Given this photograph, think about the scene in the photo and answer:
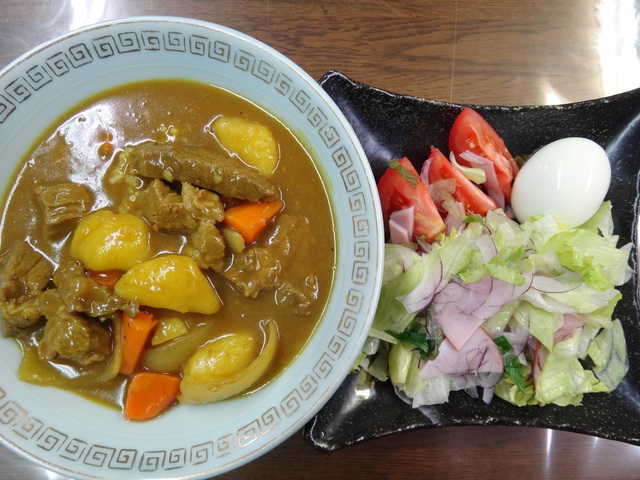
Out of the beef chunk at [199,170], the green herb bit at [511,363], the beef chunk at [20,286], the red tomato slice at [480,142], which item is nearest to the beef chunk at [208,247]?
the beef chunk at [199,170]

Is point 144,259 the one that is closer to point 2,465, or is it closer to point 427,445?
point 2,465

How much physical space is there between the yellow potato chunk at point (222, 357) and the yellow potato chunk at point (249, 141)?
0.80 m

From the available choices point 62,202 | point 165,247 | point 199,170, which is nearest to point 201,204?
point 199,170

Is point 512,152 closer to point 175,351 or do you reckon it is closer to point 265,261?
point 265,261

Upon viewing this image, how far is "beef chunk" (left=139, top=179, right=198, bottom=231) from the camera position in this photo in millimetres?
2178

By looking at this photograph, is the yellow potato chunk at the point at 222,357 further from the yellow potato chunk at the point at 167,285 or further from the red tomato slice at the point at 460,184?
the red tomato slice at the point at 460,184

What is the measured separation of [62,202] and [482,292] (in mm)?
2132

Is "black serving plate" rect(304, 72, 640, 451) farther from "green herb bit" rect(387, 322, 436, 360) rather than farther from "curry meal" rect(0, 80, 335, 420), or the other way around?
"curry meal" rect(0, 80, 335, 420)

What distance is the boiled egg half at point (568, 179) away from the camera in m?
2.69

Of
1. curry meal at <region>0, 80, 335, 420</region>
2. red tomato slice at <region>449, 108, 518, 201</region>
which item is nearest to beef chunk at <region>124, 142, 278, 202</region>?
curry meal at <region>0, 80, 335, 420</region>

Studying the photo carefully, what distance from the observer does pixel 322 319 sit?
2271mm

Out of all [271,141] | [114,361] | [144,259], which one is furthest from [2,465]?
[271,141]

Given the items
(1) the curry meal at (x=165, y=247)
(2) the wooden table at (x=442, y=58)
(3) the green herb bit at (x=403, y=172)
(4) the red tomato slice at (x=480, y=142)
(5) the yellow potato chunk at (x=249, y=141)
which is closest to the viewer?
(1) the curry meal at (x=165, y=247)

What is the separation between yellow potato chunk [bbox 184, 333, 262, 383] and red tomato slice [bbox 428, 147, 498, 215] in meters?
1.37
